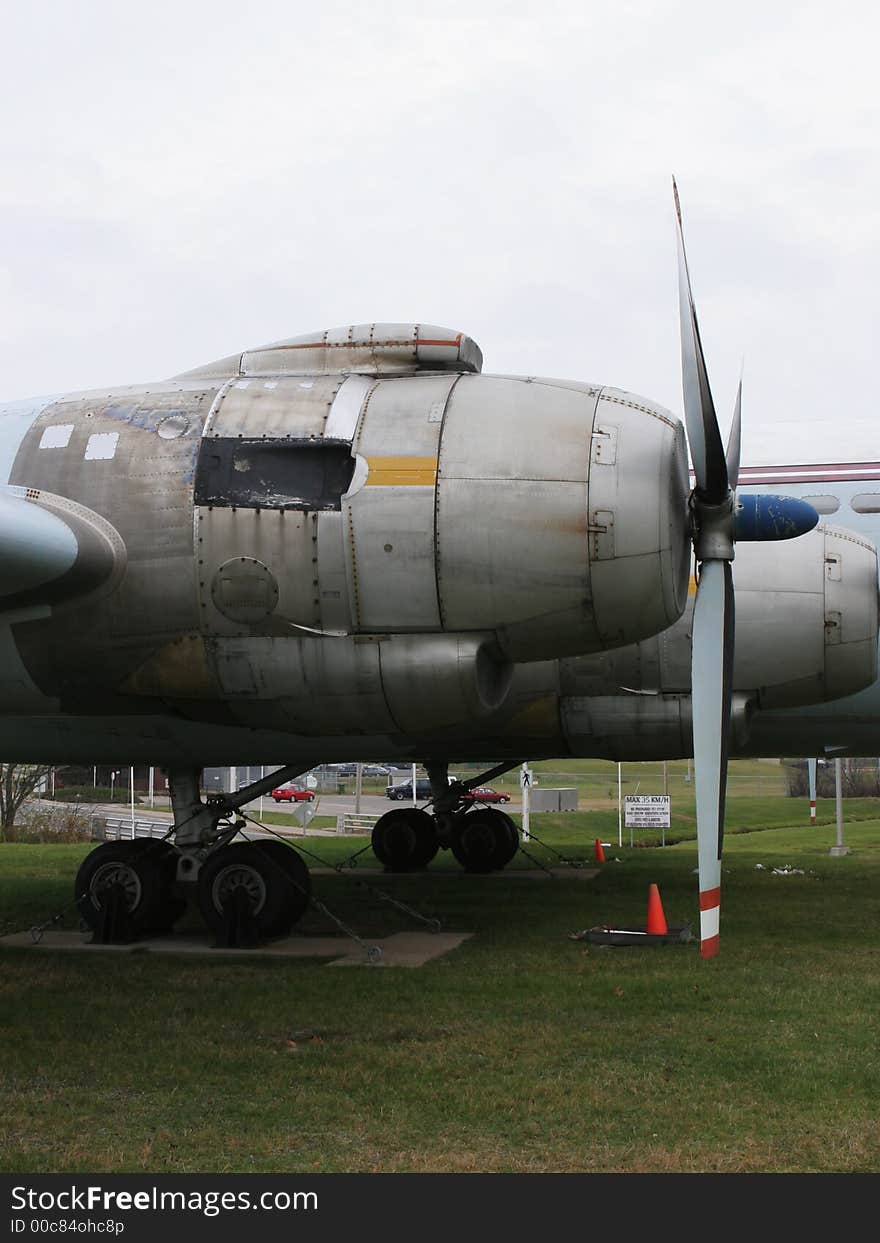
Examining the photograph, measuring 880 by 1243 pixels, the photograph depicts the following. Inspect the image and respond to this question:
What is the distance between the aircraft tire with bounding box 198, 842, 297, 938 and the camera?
1232cm

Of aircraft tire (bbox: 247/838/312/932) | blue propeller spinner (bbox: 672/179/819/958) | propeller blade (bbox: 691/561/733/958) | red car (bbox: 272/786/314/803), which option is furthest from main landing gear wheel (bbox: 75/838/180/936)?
red car (bbox: 272/786/314/803)

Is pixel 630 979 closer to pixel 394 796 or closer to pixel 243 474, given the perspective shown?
pixel 243 474

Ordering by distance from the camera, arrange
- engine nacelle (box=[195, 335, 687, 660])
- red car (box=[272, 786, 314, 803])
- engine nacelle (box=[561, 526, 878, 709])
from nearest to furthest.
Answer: engine nacelle (box=[195, 335, 687, 660]) < engine nacelle (box=[561, 526, 878, 709]) < red car (box=[272, 786, 314, 803])

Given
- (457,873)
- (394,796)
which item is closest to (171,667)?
(457,873)

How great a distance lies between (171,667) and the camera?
878 cm

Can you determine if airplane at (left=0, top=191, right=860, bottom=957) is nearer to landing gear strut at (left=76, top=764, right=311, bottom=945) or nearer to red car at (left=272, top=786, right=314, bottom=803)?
landing gear strut at (left=76, top=764, right=311, bottom=945)

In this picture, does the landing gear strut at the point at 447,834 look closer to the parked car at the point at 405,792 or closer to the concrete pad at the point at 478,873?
the concrete pad at the point at 478,873

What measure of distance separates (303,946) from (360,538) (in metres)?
5.61

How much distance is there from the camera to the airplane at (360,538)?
27.3ft

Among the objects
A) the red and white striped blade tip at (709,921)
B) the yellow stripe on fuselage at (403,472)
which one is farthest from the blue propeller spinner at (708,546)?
the yellow stripe on fuselage at (403,472)

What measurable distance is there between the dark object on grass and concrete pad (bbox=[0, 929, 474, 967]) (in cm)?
140

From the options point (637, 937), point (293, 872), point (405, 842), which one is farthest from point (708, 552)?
point (405, 842)

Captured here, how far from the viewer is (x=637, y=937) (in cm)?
1216

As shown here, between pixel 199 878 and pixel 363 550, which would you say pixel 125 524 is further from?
pixel 199 878
